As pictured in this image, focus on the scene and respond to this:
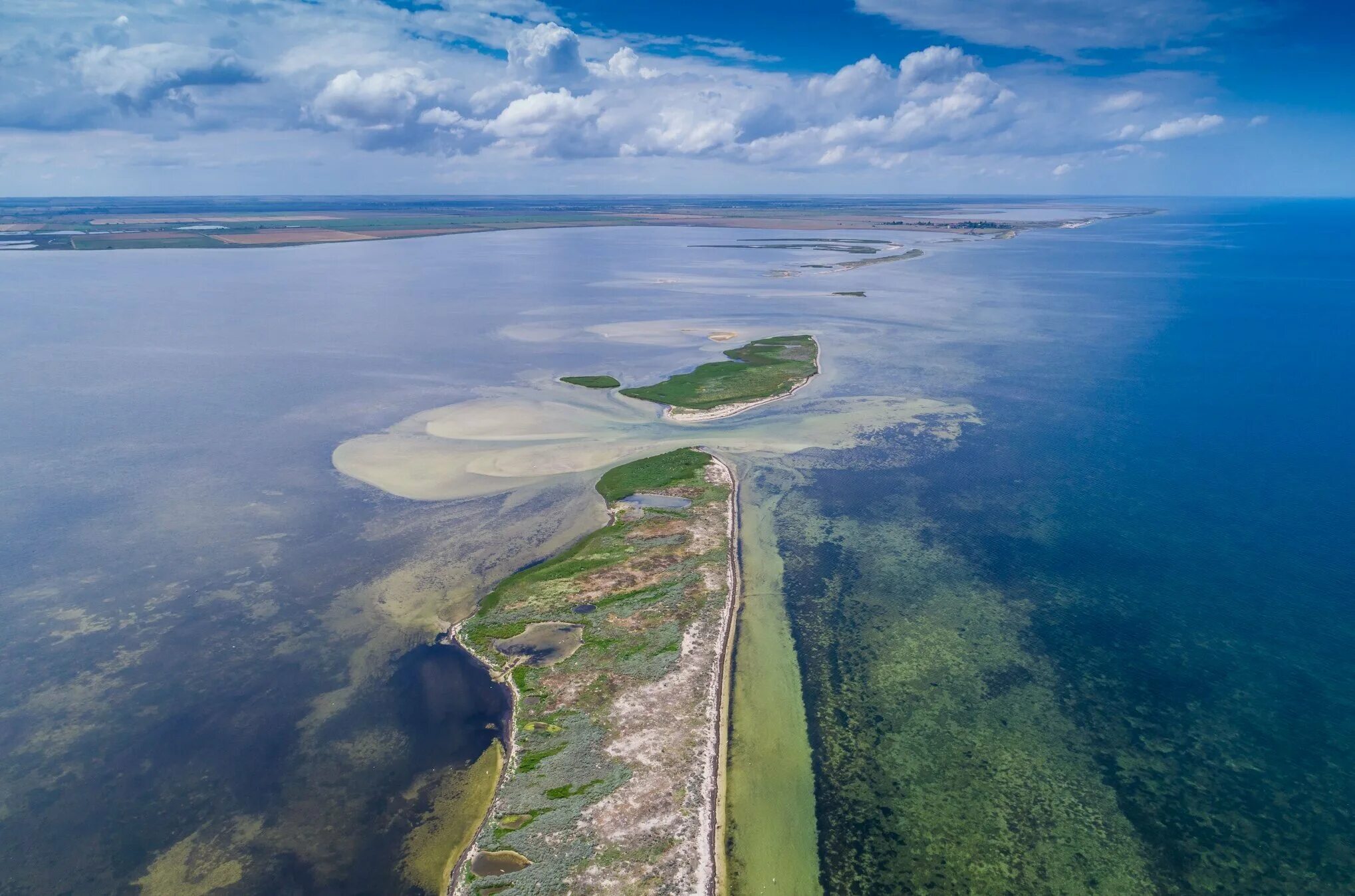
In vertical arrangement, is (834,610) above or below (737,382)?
below

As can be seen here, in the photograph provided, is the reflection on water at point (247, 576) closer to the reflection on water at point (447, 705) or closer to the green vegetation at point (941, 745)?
the reflection on water at point (447, 705)

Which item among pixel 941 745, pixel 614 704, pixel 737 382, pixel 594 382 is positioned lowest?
pixel 941 745

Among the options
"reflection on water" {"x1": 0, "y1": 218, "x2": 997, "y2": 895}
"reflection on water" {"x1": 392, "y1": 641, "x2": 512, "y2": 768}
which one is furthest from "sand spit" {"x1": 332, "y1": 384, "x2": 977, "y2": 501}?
"reflection on water" {"x1": 392, "y1": 641, "x2": 512, "y2": 768}

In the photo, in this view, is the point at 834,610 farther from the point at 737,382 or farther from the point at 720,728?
the point at 737,382

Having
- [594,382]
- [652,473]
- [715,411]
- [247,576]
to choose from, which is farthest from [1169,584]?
[594,382]

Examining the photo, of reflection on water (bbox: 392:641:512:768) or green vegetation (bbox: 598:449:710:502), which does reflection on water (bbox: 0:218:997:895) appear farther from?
green vegetation (bbox: 598:449:710:502)

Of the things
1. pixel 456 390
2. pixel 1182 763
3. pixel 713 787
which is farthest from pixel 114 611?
pixel 1182 763
